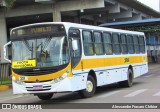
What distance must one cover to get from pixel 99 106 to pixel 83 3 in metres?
29.0

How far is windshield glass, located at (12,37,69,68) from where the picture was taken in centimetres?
1407

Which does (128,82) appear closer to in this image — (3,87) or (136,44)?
(136,44)

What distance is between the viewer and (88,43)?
52.4 feet

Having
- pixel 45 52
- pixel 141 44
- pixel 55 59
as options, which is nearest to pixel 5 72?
pixel 141 44

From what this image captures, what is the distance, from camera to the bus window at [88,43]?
15.7m

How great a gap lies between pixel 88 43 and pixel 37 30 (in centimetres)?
233

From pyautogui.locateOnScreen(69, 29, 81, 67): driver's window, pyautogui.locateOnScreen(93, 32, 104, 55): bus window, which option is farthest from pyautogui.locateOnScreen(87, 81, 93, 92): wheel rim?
pyautogui.locateOnScreen(93, 32, 104, 55): bus window

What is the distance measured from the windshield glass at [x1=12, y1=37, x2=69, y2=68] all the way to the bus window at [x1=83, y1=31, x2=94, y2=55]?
1.62 metres

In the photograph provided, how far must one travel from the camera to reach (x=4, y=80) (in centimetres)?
2681

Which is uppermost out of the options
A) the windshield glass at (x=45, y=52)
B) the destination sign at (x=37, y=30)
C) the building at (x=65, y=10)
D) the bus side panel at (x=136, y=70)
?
the building at (x=65, y=10)

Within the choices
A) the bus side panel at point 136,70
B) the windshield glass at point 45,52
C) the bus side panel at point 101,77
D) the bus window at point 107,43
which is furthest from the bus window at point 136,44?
the windshield glass at point 45,52

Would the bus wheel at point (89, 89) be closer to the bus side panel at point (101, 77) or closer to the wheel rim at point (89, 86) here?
the wheel rim at point (89, 86)

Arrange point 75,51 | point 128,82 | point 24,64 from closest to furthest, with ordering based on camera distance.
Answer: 1. point 24,64
2. point 75,51
3. point 128,82

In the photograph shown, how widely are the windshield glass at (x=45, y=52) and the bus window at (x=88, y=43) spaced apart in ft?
5.30
